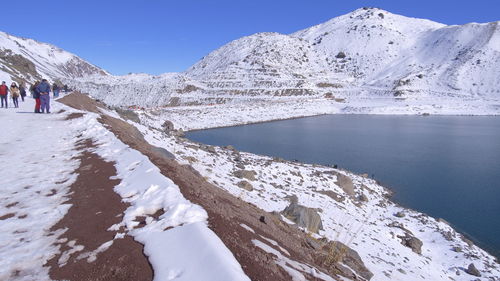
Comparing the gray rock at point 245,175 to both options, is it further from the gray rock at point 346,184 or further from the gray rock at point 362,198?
the gray rock at point 362,198

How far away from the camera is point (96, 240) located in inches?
184

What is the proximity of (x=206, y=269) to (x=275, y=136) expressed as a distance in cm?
4142

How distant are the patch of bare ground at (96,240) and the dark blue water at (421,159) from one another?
630 inches

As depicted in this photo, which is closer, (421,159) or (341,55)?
(421,159)

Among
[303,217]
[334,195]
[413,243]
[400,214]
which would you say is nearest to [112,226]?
[303,217]

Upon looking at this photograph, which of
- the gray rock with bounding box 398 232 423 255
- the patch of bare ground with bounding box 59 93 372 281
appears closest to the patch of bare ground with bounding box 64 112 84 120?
the patch of bare ground with bounding box 59 93 372 281

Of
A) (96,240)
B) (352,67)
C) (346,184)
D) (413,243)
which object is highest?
(352,67)

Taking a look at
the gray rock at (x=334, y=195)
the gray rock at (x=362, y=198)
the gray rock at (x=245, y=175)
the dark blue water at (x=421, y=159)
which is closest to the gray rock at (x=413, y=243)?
the gray rock at (x=334, y=195)

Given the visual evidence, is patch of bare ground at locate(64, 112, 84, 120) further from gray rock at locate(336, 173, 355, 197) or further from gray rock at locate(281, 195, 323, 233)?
gray rock at locate(336, 173, 355, 197)

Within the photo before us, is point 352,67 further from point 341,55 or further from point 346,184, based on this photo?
point 346,184

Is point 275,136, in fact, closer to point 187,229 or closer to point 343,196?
point 343,196

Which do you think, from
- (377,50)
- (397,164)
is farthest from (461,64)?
(397,164)

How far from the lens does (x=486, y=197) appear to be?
67.8 feet

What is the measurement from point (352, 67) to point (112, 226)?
13491cm
